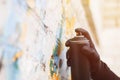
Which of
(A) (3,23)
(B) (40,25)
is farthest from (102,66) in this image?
(A) (3,23)

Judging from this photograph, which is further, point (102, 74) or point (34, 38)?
point (102, 74)

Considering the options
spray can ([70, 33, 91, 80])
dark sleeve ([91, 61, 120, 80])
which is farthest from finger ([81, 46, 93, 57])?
dark sleeve ([91, 61, 120, 80])

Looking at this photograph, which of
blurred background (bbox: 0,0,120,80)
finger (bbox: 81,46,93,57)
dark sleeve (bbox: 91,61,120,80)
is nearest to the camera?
blurred background (bbox: 0,0,120,80)

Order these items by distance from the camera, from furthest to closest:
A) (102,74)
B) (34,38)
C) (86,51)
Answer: (102,74) → (86,51) → (34,38)

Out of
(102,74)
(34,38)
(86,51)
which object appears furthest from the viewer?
(102,74)

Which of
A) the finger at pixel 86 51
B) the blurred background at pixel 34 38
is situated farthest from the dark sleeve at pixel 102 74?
the finger at pixel 86 51

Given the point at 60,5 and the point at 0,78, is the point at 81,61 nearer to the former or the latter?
the point at 60,5

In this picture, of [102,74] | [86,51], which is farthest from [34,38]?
[102,74]

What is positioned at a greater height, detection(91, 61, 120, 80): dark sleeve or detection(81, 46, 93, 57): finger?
detection(81, 46, 93, 57): finger

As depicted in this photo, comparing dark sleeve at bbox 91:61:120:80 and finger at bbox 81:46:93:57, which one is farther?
dark sleeve at bbox 91:61:120:80

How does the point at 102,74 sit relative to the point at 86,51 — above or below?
below

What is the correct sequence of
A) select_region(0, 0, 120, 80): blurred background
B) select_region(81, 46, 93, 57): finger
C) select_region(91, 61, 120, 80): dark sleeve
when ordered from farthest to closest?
select_region(91, 61, 120, 80): dark sleeve
select_region(81, 46, 93, 57): finger
select_region(0, 0, 120, 80): blurred background

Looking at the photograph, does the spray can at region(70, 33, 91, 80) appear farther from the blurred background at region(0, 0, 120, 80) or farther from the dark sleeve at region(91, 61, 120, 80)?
the dark sleeve at region(91, 61, 120, 80)

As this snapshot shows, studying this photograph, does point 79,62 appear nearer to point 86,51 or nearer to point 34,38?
point 86,51
